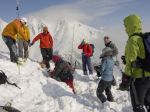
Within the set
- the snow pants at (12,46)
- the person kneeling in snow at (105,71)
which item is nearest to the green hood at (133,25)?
the person kneeling in snow at (105,71)

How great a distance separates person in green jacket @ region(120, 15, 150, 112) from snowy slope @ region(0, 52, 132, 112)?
306 centimetres

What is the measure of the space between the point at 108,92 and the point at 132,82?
4.35 metres

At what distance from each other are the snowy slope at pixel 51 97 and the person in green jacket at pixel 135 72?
306cm

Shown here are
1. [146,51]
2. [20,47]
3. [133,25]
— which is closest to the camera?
[146,51]

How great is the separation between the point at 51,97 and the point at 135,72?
485cm

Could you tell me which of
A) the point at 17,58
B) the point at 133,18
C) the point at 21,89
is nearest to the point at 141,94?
the point at 133,18

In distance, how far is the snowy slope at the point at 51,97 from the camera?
37.1 ft

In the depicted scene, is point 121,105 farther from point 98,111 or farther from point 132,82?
point 132,82

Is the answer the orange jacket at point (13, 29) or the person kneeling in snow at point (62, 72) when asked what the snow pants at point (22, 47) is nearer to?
the orange jacket at point (13, 29)

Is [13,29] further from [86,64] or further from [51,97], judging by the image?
[51,97]

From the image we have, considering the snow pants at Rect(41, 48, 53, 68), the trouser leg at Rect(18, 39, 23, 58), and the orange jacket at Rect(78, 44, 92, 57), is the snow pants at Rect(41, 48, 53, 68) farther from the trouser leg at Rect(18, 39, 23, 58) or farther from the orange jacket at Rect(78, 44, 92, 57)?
the orange jacket at Rect(78, 44, 92, 57)

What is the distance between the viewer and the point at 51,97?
12.4 m

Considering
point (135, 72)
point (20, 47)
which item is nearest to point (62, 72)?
point (20, 47)

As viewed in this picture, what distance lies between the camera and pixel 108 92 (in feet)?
40.9
